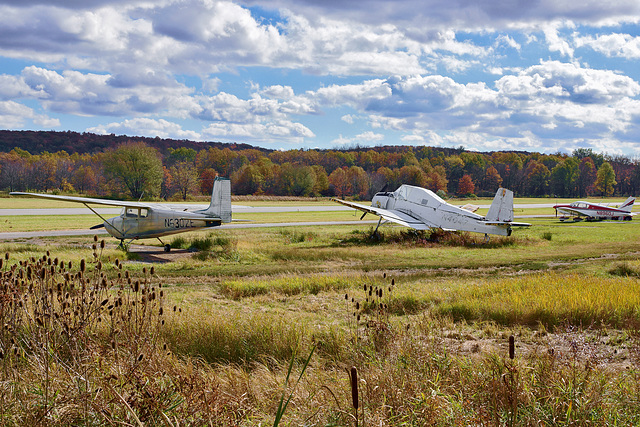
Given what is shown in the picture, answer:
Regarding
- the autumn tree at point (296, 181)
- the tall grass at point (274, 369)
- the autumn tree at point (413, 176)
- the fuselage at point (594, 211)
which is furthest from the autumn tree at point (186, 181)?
the tall grass at point (274, 369)

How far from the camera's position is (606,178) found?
137625mm

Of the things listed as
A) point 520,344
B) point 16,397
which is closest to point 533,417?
point 520,344

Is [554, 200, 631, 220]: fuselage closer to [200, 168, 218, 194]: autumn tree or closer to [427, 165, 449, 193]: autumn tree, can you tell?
[427, 165, 449, 193]: autumn tree

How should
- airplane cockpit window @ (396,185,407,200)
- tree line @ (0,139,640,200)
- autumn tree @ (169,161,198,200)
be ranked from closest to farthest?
airplane cockpit window @ (396,185,407,200) → tree line @ (0,139,640,200) → autumn tree @ (169,161,198,200)

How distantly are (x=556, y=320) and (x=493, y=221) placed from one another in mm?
16347

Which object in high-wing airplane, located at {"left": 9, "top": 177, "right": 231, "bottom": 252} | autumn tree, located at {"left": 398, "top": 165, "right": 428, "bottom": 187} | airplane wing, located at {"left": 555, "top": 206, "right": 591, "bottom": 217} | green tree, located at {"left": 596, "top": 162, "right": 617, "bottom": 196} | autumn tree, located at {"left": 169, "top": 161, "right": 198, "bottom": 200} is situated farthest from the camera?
green tree, located at {"left": 596, "top": 162, "right": 617, "bottom": 196}

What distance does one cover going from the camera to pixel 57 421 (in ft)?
11.2

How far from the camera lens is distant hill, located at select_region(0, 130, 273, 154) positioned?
179 meters

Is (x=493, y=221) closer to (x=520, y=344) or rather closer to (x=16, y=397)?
(x=520, y=344)

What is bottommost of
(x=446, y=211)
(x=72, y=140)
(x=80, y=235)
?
(x=80, y=235)

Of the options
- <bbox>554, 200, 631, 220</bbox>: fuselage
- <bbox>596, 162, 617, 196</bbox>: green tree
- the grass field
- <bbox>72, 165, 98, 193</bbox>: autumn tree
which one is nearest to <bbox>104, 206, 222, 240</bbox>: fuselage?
the grass field

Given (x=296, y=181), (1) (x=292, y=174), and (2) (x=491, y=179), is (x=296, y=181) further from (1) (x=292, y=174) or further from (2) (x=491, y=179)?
(2) (x=491, y=179)

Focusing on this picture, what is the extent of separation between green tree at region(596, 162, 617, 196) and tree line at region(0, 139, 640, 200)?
0.85 feet

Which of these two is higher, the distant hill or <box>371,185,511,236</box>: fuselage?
the distant hill
